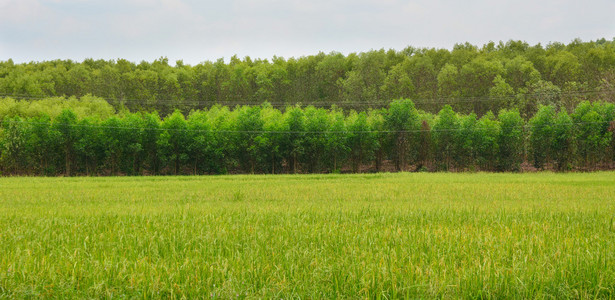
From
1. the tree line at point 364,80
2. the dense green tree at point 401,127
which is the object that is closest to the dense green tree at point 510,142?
the dense green tree at point 401,127

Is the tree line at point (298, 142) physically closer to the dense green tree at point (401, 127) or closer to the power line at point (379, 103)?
the dense green tree at point (401, 127)

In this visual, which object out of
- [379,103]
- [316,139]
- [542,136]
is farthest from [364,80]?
[542,136]

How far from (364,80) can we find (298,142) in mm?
53423

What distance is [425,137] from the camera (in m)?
61.4

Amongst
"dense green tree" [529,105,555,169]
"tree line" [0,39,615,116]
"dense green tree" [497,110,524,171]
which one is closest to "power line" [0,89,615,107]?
"tree line" [0,39,615,116]

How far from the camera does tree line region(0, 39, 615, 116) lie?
281ft

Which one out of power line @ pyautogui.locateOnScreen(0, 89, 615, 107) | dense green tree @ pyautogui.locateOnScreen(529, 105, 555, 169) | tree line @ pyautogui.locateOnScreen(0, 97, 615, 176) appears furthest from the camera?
power line @ pyautogui.locateOnScreen(0, 89, 615, 107)

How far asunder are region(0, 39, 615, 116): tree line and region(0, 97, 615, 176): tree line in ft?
58.2

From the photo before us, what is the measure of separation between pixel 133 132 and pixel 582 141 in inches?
2589

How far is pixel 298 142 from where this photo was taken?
5747cm

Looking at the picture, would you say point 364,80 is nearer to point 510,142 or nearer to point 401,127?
point 401,127

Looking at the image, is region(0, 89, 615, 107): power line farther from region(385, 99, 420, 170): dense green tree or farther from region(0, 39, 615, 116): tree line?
region(385, 99, 420, 170): dense green tree

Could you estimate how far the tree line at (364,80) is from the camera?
85625 millimetres

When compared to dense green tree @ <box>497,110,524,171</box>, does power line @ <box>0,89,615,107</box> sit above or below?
above
